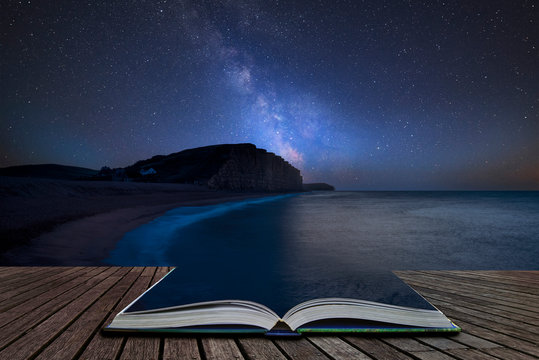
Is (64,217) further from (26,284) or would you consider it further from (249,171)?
(249,171)

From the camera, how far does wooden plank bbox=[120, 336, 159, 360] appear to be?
5.45ft

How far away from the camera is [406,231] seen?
17047 millimetres

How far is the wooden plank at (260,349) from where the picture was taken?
5.47 feet

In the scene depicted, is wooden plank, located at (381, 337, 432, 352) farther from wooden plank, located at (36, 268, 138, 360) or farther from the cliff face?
the cliff face

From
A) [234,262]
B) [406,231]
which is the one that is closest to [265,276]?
[234,262]

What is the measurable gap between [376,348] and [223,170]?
62248 mm

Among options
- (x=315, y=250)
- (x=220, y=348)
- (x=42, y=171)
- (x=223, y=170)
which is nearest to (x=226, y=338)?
(x=220, y=348)

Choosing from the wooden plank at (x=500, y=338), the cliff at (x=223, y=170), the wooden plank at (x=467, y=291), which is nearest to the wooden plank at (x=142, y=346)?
the wooden plank at (x=500, y=338)

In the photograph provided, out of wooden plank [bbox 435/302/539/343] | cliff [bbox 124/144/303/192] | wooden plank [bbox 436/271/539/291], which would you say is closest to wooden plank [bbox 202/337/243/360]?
wooden plank [bbox 435/302/539/343]

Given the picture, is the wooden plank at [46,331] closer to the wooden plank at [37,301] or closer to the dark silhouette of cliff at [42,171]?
the wooden plank at [37,301]

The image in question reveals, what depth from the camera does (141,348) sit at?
1.75m

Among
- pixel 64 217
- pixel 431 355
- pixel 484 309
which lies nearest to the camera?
pixel 431 355

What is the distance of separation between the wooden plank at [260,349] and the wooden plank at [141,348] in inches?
22.3

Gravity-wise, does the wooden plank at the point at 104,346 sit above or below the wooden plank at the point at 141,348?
below
